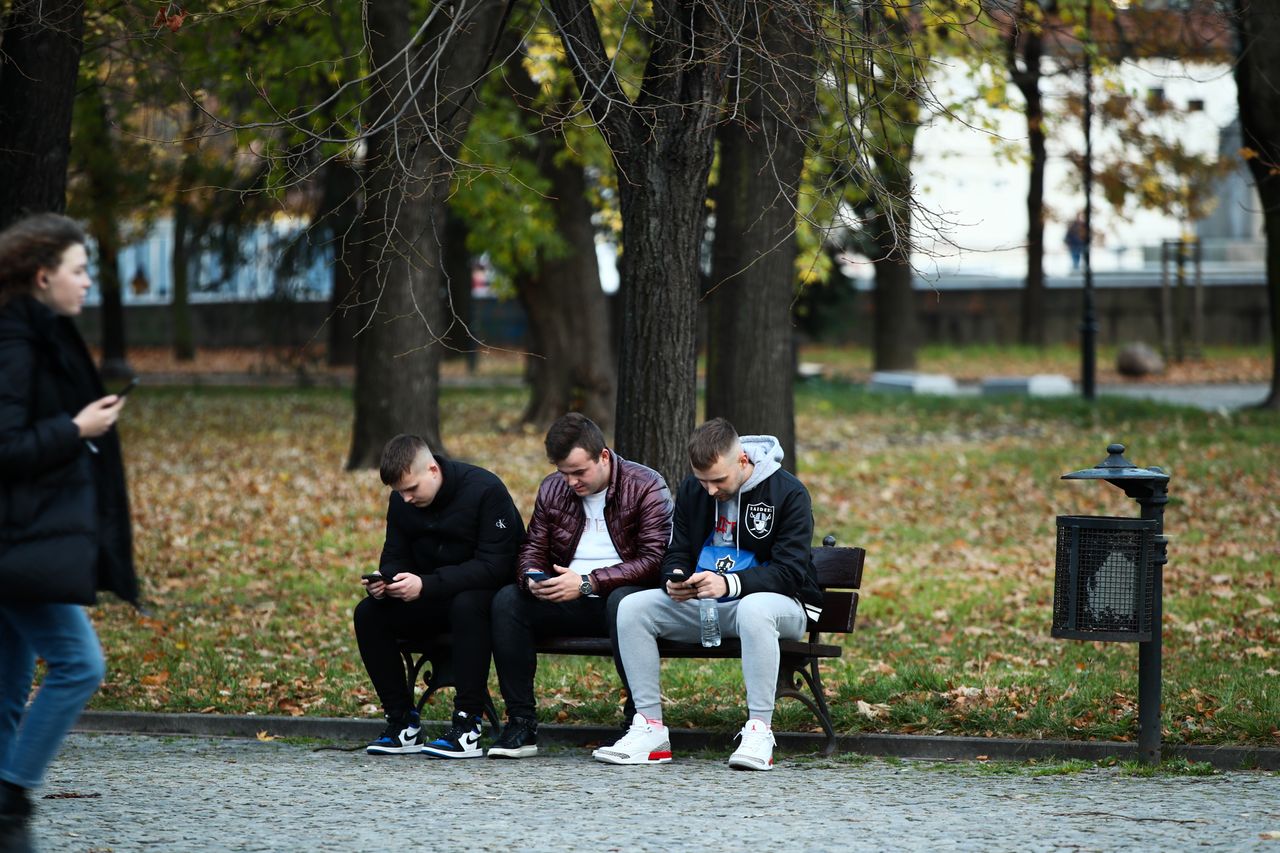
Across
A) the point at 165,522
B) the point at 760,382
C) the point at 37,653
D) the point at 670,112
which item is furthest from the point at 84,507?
the point at 165,522

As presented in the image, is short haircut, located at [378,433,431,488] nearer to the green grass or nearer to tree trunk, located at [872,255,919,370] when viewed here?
the green grass

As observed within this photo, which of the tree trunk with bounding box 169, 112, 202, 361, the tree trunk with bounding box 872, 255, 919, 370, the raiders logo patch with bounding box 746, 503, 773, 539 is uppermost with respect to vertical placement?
the tree trunk with bounding box 169, 112, 202, 361

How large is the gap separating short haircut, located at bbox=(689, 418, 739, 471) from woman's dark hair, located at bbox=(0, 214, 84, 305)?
8.74ft

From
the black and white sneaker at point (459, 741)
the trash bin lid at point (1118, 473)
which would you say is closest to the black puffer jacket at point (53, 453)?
the black and white sneaker at point (459, 741)

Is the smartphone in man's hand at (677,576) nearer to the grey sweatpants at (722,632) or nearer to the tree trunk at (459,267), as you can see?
the grey sweatpants at (722,632)

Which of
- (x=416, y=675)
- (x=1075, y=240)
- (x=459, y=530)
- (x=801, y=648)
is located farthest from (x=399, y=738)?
(x=1075, y=240)

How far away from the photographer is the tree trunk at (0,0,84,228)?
33.5 feet

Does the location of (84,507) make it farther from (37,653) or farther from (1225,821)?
(1225,821)

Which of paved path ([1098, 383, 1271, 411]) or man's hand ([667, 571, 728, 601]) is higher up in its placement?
paved path ([1098, 383, 1271, 411])

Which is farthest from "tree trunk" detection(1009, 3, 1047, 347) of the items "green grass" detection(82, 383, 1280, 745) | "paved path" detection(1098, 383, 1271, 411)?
"green grass" detection(82, 383, 1280, 745)

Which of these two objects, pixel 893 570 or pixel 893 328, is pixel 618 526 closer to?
pixel 893 570

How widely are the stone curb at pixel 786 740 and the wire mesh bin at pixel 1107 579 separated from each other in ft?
1.57

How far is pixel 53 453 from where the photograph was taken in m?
4.76

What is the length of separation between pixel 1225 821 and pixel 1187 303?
110 ft
